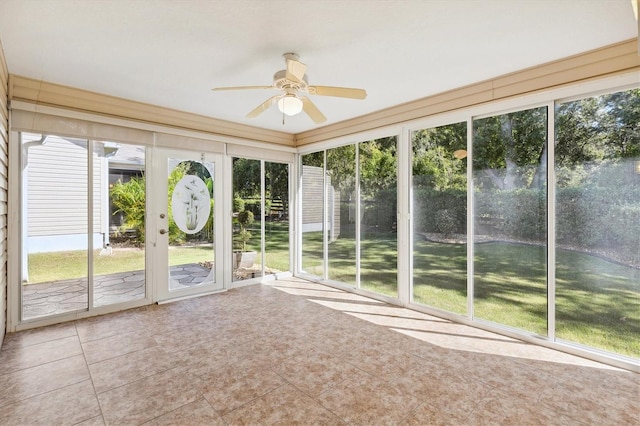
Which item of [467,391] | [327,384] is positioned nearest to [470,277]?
[467,391]

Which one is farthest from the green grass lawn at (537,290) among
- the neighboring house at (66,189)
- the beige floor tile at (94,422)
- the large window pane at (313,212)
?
the neighboring house at (66,189)

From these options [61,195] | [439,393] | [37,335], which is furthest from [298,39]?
[37,335]

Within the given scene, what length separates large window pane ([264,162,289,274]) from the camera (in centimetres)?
567

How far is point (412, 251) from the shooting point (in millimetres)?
4246

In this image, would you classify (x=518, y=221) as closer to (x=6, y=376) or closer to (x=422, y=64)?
(x=422, y=64)

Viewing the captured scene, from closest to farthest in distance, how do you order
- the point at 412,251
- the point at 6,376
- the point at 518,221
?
the point at 6,376
the point at 518,221
the point at 412,251

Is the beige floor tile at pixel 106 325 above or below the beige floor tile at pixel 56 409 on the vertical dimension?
above

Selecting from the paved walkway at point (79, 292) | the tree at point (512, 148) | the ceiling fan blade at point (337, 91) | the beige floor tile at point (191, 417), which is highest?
the ceiling fan blade at point (337, 91)

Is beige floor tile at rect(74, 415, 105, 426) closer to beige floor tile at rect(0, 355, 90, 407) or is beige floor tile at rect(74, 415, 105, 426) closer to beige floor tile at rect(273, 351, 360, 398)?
beige floor tile at rect(0, 355, 90, 407)

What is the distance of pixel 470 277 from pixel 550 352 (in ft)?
3.24

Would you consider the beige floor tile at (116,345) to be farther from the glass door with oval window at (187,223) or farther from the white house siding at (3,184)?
the glass door with oval window at (187,223)

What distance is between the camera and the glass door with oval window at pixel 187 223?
174 inches

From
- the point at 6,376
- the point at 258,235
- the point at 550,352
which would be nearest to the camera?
the point at 6,376

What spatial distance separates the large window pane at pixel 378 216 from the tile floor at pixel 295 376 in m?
0.95
